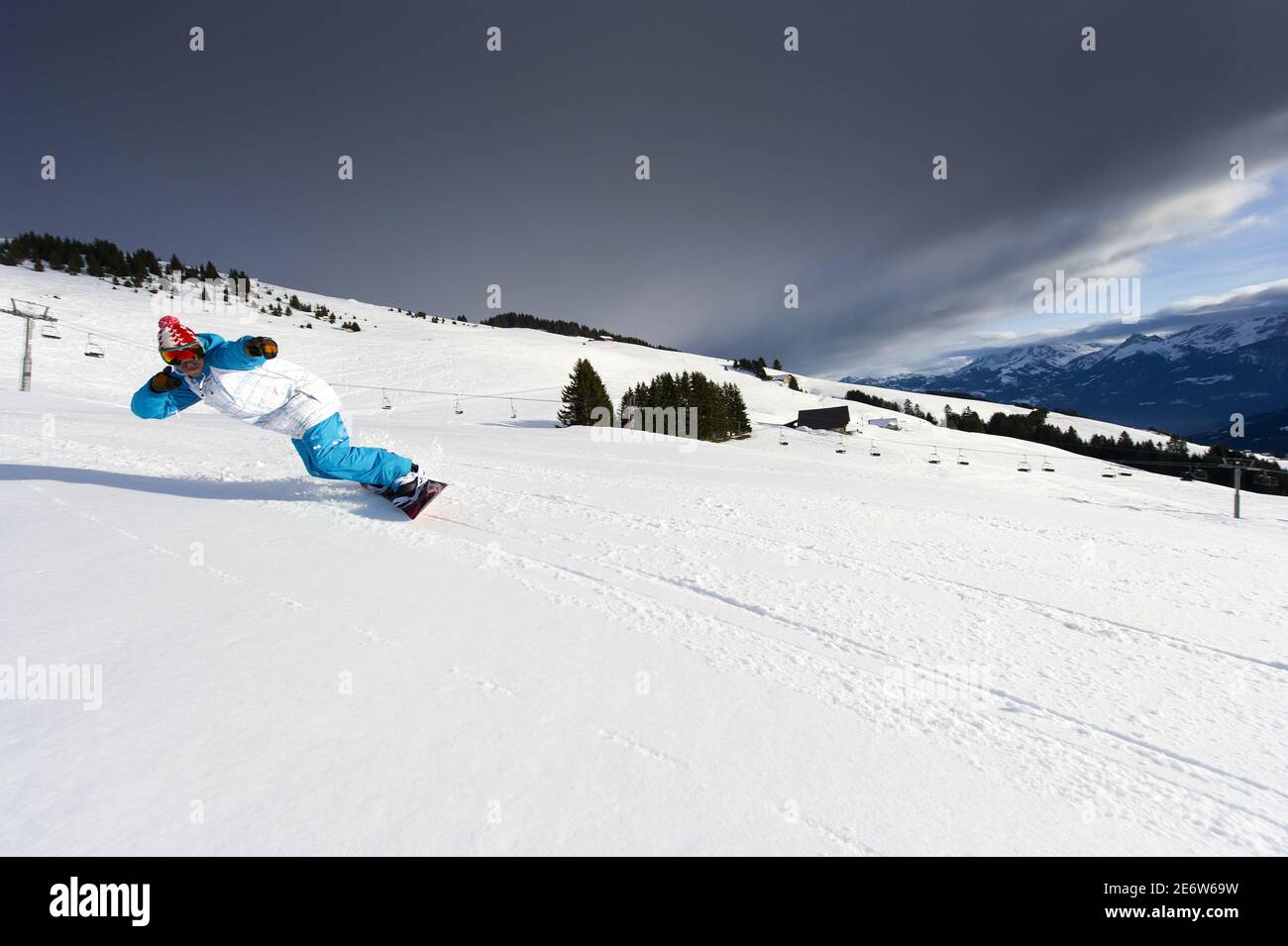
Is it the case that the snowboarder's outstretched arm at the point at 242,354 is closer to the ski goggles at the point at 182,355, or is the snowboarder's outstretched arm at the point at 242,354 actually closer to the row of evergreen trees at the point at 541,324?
the ski goggles at the point at 182,355

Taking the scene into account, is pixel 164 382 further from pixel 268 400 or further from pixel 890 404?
pixel 890 404

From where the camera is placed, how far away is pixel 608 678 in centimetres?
282

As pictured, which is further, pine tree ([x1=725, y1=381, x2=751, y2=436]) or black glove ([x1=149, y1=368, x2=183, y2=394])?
pine tree ([x1=725, y1=381, x2=751, y2=436])

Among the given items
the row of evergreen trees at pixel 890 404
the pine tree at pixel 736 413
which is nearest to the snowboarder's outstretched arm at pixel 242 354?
the pine tree at pixel 736 413

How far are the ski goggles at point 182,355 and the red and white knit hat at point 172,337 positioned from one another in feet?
0.09

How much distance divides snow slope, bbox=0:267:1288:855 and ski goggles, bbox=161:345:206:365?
61.2 inches

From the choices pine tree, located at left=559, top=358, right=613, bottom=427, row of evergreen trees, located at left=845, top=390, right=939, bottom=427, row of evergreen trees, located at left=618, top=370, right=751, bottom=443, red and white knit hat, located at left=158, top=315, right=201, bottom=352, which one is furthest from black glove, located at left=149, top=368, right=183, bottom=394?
row of evergreen trees, located at left=845, top=390, right=939, bottom=427

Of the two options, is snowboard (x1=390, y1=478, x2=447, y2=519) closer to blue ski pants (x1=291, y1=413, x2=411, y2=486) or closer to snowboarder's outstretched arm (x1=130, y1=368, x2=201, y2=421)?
blue ski pants (x1=291, y1=413, x2=411, y2=486)

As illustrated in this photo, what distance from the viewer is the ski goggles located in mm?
4738

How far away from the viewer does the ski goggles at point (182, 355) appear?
474 cm

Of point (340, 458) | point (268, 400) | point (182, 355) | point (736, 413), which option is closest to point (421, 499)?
point (340, 458)

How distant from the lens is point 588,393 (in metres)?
30.5

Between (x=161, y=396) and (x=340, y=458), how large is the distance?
183 centimetres
